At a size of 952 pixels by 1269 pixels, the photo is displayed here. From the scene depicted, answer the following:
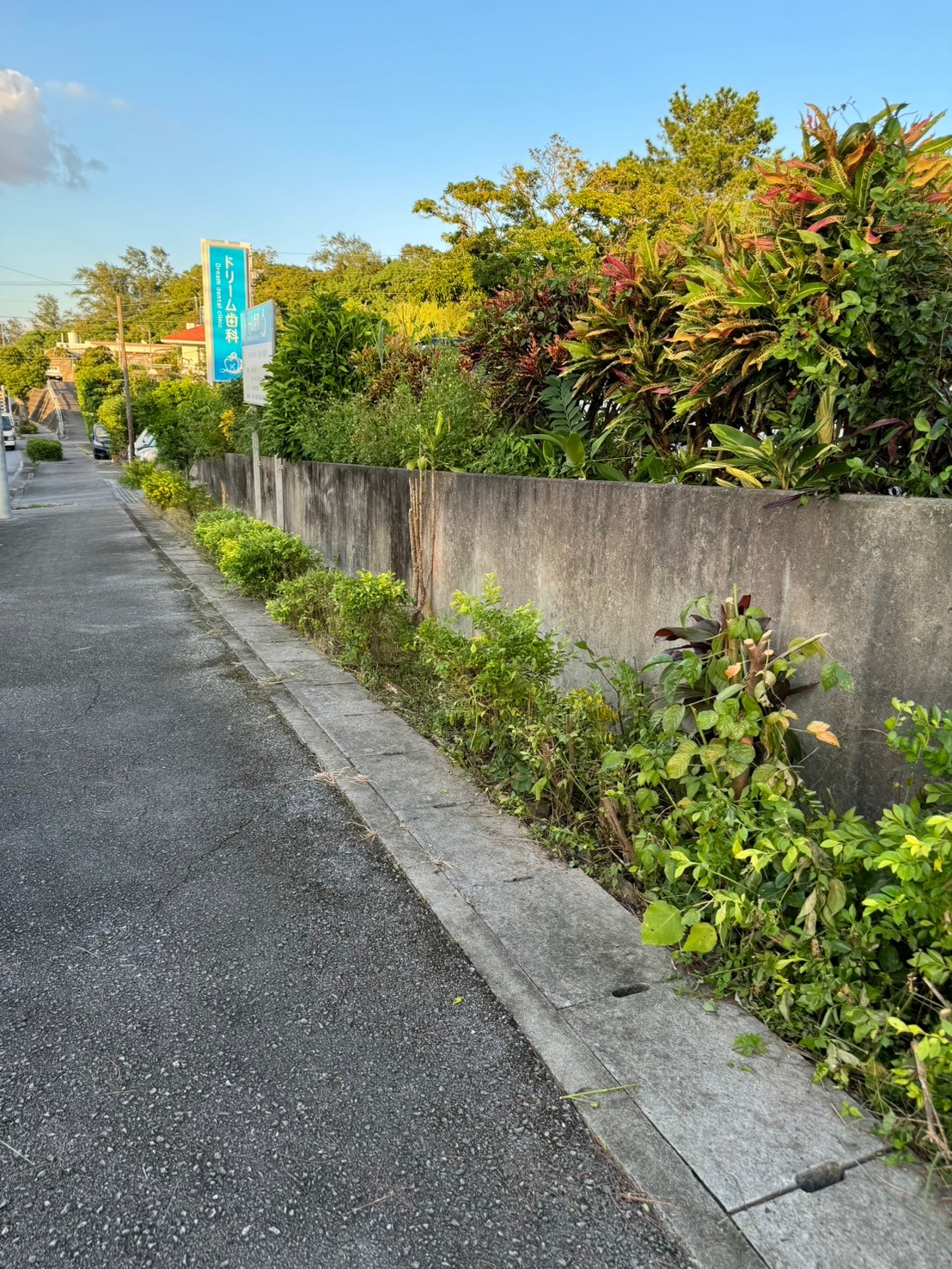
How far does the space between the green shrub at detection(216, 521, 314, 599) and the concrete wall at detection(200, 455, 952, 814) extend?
324cm

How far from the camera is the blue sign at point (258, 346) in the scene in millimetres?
9898

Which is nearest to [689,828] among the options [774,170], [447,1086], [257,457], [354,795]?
[447,1086]

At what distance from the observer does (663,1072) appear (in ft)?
6.86

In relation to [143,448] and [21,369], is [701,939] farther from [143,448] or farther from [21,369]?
[21,369]

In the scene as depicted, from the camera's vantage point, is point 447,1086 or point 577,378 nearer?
point 447,1086

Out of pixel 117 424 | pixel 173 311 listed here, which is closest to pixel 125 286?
pixel 173 311

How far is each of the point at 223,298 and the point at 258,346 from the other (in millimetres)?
4537

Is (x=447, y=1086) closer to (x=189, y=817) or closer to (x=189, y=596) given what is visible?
(x=189, y=817)

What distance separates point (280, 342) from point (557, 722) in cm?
775

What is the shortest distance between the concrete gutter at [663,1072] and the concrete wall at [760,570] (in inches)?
37.8

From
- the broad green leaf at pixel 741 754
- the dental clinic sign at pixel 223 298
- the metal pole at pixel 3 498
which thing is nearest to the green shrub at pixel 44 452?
the metal pole at pixel 3 498

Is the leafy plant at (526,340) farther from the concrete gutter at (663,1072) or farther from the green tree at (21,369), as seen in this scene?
the green tree at (21,369)

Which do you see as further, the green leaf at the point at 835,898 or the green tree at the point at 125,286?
the green tree at the point at 125,286

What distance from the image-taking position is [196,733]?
190 inches
